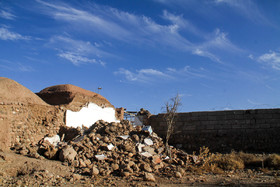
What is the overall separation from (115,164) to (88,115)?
5507 mm

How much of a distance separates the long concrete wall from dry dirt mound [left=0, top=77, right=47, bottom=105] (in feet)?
22.9

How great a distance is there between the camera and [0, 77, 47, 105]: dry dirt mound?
34.0 feet

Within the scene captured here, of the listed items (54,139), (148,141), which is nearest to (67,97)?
(54,139)

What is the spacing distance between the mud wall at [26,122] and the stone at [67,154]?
1.90 metres

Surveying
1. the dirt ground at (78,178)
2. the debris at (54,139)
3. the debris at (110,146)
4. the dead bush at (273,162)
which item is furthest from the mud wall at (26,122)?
the dead bush at (273,162)

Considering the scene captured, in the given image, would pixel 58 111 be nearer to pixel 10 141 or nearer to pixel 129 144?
pixel 10 141

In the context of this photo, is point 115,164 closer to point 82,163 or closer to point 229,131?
point 82,163

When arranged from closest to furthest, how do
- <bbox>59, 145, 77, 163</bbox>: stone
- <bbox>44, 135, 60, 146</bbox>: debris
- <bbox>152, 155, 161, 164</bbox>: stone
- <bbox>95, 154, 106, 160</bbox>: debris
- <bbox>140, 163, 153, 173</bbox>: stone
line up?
<bbox>140, 163, 153, 173</bbox>: stone, <bbox>59, 145, 77, 163</bbox>: stone, <bbox>95, 154, 106, 160</bbox>: debris, <bbox>152, 155, 161, 164</bbox>: stone, <bbox>44, 135, 60, 146</bbox>: debris

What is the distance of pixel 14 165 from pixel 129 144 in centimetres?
463

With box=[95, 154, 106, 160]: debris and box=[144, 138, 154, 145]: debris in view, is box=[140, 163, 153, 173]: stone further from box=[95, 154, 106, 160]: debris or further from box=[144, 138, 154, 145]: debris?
box=[144, 138, 154, 145]: debris

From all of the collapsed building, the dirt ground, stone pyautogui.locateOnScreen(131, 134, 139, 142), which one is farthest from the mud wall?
stone pyautogui.locateOnScreen(131, 134, 139, 142)

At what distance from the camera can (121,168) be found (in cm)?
862

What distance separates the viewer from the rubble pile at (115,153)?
8.61 meters

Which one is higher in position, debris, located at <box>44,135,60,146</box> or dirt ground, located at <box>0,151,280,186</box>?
debris, located at <box>44,135,60,146</box>
